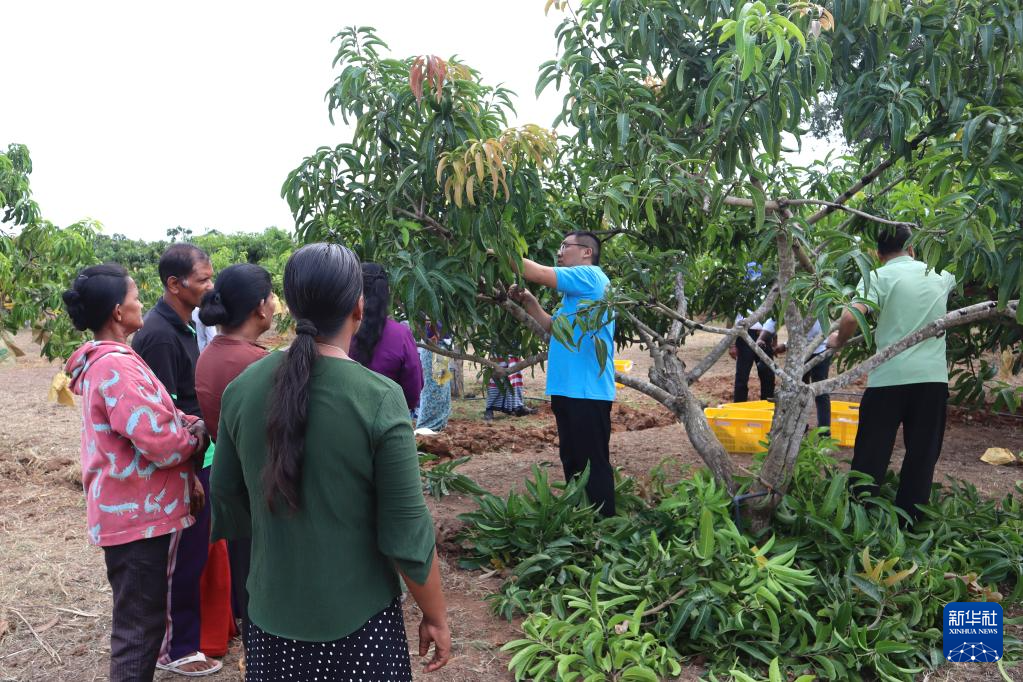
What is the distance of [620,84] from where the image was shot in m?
3.36

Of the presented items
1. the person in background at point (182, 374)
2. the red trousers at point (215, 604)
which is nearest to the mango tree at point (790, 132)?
the person in background at point (182, 374)

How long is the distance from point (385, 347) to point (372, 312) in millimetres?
186

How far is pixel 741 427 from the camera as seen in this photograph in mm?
5387

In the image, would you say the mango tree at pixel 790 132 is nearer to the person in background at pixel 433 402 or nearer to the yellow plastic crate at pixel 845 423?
the yellow plastic crate at pixel 845 423

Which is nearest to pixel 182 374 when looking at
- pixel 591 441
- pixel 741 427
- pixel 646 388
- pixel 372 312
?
pixel 372 312

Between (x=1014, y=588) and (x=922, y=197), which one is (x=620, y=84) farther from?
(x=1014, y=588)

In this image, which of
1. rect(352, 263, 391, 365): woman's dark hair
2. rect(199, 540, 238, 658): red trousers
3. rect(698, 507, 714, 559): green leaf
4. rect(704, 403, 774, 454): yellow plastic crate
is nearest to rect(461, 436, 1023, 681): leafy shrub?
rect(698, 507, 714, 559): green leaf

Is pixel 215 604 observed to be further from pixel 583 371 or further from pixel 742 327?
pixel 742 327

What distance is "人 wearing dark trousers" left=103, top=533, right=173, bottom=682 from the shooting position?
233cm

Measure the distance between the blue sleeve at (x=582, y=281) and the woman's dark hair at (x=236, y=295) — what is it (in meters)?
1.38

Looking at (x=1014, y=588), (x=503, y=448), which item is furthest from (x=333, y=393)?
(x=503, y=448)

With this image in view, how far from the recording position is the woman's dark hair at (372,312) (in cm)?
273

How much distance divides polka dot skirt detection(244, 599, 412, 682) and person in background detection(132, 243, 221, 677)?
1148 millimetres

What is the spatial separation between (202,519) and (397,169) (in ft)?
5.25
